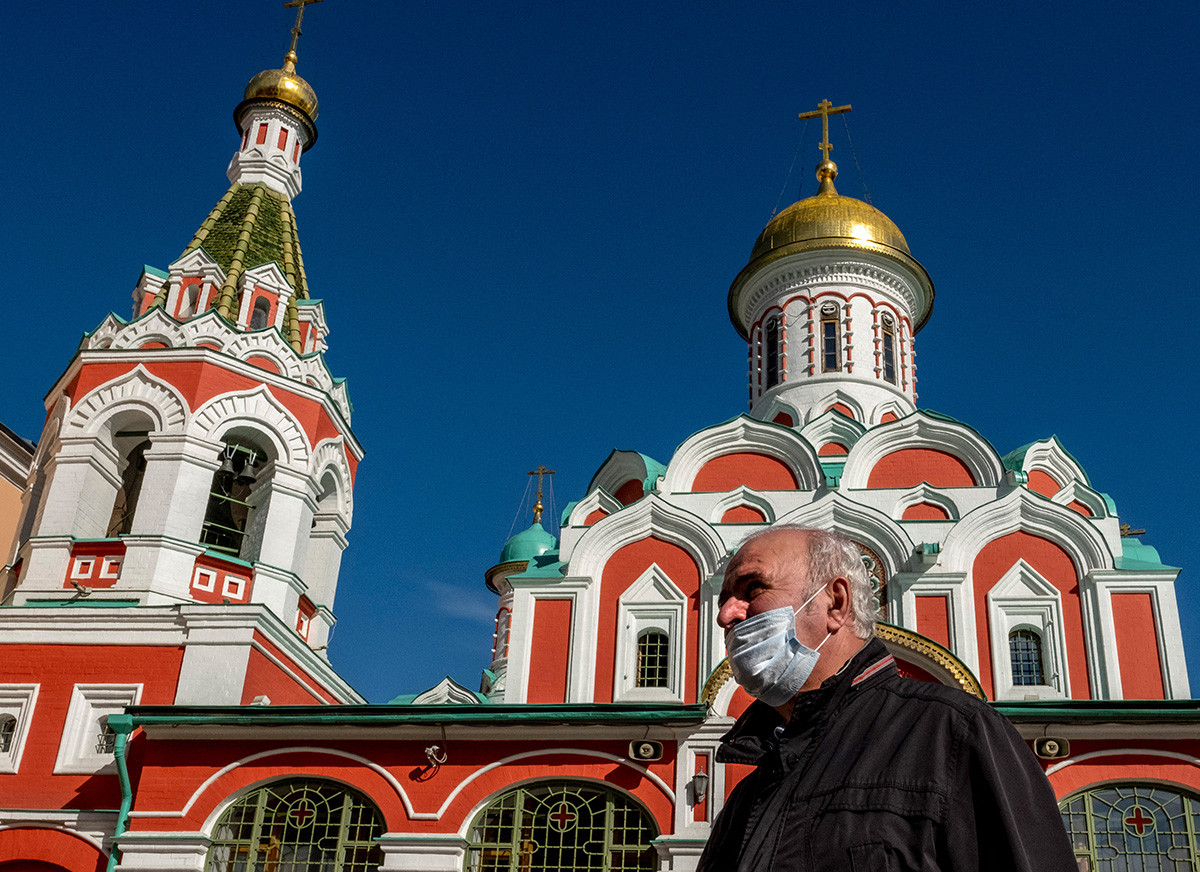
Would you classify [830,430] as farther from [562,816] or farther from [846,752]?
[846,752]

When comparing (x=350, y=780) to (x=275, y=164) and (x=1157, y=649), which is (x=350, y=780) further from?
(x=275, y=164)

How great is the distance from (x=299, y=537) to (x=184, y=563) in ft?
4.23

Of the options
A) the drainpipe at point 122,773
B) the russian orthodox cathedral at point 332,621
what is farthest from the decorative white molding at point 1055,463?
the drainpipe at point 122,773

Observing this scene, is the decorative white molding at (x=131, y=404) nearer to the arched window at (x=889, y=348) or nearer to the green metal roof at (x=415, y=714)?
the green metal roof at (x=415, y=714)

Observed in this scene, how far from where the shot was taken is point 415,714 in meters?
10.1

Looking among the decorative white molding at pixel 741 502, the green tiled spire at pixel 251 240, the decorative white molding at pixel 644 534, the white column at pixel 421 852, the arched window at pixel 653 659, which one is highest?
the green tiled spire at pixel 251 240

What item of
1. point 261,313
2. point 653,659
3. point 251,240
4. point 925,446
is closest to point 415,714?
point 653,659

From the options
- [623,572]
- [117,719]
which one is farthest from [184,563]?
[623,572]

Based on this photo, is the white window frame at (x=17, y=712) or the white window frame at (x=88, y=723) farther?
the white window frame at (x=17, y=712)

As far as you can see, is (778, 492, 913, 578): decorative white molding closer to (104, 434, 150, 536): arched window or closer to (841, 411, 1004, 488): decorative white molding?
(841, 411, 1004, 488): decorative white molding

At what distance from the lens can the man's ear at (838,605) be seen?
2521mm

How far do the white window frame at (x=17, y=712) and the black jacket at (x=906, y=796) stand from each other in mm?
11261

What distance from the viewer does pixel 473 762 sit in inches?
395

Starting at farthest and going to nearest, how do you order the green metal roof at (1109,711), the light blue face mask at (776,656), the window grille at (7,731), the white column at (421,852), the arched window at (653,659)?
the arched window at (653,659)
the window grille at (7,731)
the white column at (421,852)
the green metal roof at (1109,711)
the light blue face mask at (776,656)
